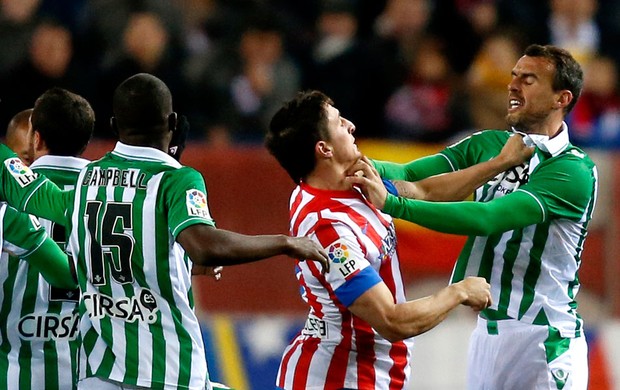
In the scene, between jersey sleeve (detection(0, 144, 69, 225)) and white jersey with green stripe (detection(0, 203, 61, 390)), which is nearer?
jersey sleeve (detection(0, 144, 69, 225))

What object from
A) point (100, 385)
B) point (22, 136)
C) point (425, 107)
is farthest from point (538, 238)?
point (425, 107)

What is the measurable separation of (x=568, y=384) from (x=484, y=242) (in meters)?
0.84

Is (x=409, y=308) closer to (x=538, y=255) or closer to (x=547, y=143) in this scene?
(x=538, y=255)

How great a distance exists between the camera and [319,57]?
12.9 m

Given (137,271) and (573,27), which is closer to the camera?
(137,271)

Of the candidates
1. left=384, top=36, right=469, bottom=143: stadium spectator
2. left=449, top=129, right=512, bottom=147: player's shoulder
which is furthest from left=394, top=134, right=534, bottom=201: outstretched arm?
left=384, top=36, right=469, bottom=143: stadium spectator

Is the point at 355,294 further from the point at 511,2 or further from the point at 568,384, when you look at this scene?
the point at 511,2

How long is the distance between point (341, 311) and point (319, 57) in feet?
24.1

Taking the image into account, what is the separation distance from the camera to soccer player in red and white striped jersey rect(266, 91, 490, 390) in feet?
18.8

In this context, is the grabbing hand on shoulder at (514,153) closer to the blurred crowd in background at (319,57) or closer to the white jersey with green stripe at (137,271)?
the white jersey with green stripe at (137,271)

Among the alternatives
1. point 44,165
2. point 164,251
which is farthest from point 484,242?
point 44,165

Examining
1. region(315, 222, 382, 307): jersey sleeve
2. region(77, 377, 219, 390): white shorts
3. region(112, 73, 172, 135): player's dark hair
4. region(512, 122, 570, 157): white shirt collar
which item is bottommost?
region(77, 377, 219, 390): white shorts

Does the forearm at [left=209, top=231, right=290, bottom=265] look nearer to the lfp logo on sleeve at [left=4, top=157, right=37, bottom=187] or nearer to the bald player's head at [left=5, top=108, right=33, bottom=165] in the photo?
the lfp logo on sleeve at [left=4, top=157, right=37, bottom=187]

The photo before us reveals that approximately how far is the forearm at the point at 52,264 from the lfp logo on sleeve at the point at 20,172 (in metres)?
0.33
